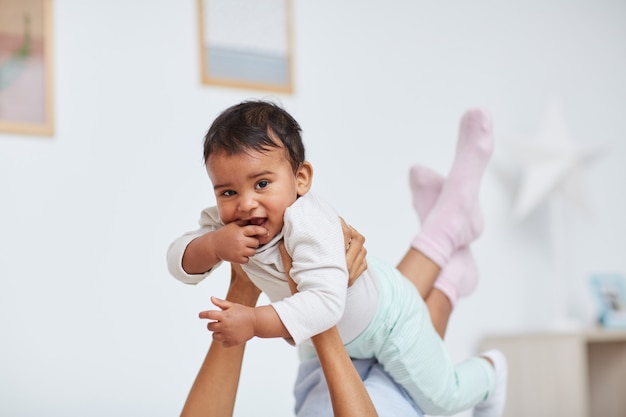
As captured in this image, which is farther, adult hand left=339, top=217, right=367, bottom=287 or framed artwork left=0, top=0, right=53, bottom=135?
framed artwork left=0, top=0, right=53, bottom=135

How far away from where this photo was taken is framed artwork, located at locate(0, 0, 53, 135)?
6.52 ft

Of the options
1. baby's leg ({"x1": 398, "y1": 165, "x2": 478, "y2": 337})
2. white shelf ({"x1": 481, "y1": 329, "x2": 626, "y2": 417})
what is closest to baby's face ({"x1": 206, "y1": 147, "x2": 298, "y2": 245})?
baby's leg ({"x1": 398, "y1": 165, "x2": 478, "y2": 337})

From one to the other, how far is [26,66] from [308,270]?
127cm

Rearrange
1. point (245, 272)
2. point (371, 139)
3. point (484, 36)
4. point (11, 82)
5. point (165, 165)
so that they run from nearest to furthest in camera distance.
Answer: point (245, 272) → point (11, 82) → point (165, 165) → point (371, 139) → point (484, 36)

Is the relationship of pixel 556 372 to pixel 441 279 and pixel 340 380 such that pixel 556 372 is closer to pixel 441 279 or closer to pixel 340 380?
pixel 441 279

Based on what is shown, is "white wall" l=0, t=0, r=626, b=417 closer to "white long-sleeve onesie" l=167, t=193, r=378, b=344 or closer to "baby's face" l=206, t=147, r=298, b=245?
"white long-sleeve onesie" l=167, t=193, r=378, b=344

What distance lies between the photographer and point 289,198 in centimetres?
116

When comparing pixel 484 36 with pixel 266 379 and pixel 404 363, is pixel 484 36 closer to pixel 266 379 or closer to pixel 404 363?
pixel 266 379

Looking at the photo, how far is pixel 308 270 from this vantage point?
43.3 inches

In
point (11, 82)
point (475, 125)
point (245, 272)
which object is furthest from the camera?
point (11, 82)

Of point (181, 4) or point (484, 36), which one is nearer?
point (181, 4)

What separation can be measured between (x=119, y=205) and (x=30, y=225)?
0.78 ft

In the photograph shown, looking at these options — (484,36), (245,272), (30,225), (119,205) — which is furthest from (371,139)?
(245,272)

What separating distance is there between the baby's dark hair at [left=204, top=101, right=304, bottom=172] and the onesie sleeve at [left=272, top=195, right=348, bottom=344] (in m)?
0.10
